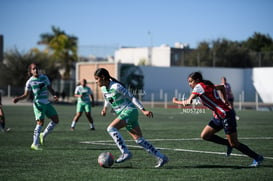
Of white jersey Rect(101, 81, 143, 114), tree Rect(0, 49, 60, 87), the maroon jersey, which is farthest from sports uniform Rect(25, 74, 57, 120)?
tree Rect(0, 49, 60, 87)

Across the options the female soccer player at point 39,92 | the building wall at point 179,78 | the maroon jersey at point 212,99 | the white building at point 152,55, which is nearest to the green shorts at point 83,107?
the female soccer player at point 39,92

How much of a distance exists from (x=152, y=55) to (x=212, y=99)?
81.6 meters

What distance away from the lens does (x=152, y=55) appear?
3654 inches

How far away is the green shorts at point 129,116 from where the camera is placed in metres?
11.3

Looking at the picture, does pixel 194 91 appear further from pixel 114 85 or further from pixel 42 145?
pixel 42 145

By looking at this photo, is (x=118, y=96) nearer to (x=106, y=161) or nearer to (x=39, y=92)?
(x=106, y=161)

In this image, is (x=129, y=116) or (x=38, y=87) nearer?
(x=129, y=116)

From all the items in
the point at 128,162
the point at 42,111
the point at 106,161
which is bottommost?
the point at 128,162

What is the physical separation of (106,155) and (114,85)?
1487mm

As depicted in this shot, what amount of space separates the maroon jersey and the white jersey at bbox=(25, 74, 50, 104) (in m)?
5.64

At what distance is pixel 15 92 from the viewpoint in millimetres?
72438

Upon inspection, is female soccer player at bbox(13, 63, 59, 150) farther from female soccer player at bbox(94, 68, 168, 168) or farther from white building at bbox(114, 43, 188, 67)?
white building at bbox(114, 43, 188, 67)

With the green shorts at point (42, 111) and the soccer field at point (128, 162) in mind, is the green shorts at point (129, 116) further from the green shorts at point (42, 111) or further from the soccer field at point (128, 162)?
the green shorts at point (42, 111)

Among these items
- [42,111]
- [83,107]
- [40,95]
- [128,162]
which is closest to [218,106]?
[128,162]
